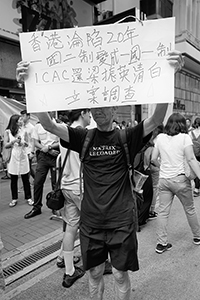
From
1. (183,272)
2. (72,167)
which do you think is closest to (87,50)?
(72,167)

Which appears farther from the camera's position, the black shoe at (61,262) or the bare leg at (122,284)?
the black shoe at (61,262)

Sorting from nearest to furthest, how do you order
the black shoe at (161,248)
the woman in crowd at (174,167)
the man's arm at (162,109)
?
1. the man's arm at (162,109)
2. the woman in crowd at (174,167)
3. the black shoe at (161,248)

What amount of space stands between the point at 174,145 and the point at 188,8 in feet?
48.6

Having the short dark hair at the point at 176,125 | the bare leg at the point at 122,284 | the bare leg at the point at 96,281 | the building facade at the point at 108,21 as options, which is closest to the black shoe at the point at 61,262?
the bare leg at the point at 96,281

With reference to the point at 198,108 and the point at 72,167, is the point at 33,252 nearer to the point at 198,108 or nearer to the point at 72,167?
the point at 72,167

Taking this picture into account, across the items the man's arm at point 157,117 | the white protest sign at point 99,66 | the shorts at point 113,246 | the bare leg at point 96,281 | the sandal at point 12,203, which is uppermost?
the white protest sign at point 99,66

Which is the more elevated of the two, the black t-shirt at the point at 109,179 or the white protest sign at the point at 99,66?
the white protest sign at the point at 99,66

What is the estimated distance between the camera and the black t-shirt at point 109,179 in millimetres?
1781

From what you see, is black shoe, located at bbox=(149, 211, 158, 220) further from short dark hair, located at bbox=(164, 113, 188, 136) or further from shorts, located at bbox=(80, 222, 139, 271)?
shorts, located at bbox=(80, 222, 139, 271)

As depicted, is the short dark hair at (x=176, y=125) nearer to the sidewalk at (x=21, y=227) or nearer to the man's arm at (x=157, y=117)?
the man's arm at (x=157, y=117)

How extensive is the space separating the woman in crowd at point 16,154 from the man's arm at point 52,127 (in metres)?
3.36

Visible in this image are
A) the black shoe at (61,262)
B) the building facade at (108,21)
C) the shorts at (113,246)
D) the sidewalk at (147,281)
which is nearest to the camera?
the shorts at (113,246)

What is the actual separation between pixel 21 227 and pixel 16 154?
1592 mm

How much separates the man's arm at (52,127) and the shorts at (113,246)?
0.71 m
